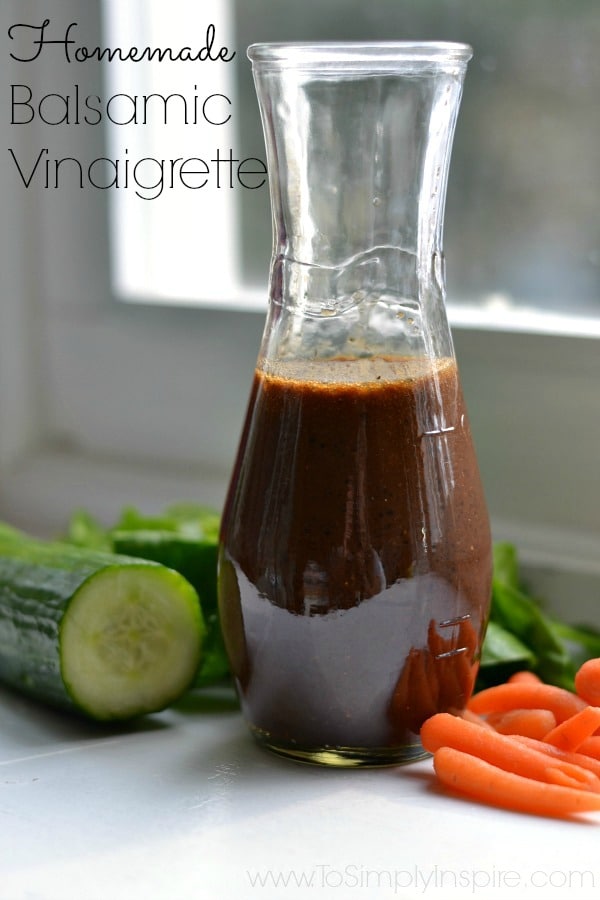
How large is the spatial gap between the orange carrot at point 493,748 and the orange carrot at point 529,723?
4cm

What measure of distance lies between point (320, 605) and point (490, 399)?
1.41ft

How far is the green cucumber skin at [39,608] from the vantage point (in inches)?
34.5

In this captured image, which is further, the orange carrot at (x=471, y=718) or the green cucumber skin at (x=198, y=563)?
the green cucumber skin at (x=198, y=563)

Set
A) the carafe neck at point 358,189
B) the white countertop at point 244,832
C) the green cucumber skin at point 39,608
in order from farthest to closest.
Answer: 1. the green cucumber skin at point 39,608
2. the carafe neck at point 358,189
3. the white countertop at point 244,832

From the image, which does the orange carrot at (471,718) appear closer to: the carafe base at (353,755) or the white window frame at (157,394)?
the carafe base at (353,755)

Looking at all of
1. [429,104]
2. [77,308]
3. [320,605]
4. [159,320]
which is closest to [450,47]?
[429,104]

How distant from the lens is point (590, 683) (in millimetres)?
832

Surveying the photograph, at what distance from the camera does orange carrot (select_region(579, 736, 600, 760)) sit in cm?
80

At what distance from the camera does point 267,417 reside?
0.82 m

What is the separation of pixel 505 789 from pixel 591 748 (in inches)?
3.3

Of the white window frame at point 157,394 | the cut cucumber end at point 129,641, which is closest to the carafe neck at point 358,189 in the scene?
the cut cucumber end at point 129,641

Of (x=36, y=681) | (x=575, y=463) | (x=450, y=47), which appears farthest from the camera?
(x=575, y=463)

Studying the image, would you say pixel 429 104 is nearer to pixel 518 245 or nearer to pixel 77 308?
pixel 518 245

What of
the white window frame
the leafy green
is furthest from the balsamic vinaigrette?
the white window frame
